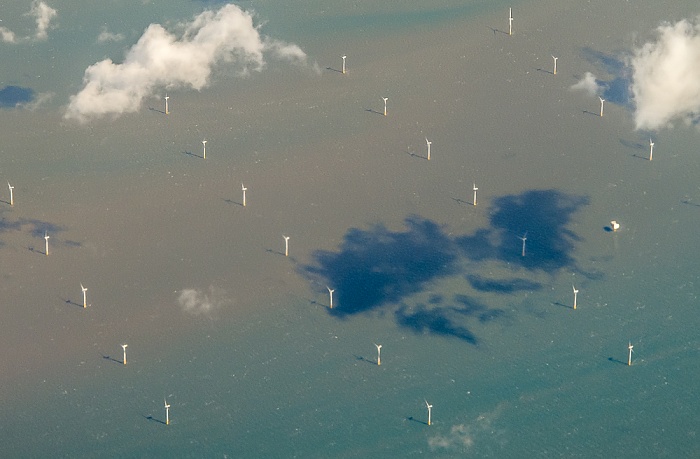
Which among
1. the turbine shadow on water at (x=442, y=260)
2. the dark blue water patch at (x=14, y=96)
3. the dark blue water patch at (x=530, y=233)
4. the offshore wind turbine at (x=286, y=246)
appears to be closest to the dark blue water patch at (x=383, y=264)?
the turbine shadow on water at (x=442, y=260)

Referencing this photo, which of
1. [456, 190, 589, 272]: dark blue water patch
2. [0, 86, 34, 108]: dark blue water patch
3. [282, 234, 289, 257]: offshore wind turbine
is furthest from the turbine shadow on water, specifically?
[0, 86, 34, 108]: dark blue water patch

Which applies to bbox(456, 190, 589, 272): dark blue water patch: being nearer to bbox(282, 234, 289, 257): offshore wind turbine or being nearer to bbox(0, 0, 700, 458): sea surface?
bbox(0, 0, 700, 458): sea surface

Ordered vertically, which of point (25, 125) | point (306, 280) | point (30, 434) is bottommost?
point (30, 434)

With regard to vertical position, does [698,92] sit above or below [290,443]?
above

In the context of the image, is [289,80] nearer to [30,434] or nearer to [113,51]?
[113,51]

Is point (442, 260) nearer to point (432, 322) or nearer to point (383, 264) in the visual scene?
point (383, 264)

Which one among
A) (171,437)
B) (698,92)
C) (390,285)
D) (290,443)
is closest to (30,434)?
(171,437)

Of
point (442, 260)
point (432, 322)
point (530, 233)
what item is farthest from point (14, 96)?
point (530, 233)

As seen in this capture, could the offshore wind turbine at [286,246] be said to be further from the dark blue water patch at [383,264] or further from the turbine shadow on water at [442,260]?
the dark blue water patch at [383,264]
